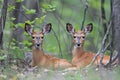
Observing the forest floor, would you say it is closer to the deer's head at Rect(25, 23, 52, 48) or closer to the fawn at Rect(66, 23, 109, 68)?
the deer's head at Rect(25, 23, 52, 48)

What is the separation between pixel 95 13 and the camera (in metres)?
18.9

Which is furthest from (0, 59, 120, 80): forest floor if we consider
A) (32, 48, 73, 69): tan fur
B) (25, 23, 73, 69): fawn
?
(25, 23, 73, 69): fawn

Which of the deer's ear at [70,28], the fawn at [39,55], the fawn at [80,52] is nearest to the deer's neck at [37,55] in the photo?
the fawn at [39,55]

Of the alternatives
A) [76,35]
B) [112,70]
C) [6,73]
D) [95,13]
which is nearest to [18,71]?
[6,73]

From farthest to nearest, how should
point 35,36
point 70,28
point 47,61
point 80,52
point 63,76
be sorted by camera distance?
point 70,28 → point 80,52 → point 35,36 → point 47,61 → point 63,76

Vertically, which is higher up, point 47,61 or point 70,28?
point 70,28

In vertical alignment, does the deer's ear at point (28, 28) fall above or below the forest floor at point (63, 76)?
above

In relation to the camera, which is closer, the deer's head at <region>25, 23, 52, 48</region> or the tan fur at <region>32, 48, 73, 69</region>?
the tan fur at <region>32, 48, 73, 69</region>

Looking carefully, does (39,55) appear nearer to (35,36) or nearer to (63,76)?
(35,36)

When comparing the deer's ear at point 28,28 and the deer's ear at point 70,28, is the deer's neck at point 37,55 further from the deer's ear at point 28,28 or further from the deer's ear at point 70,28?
the deer's ear at point 70,28

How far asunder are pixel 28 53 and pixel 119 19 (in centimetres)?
491

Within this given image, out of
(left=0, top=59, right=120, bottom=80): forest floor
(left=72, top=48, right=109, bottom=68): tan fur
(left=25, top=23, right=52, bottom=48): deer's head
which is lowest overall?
(left=72, top=48, right=109, bottom=68): tan fur

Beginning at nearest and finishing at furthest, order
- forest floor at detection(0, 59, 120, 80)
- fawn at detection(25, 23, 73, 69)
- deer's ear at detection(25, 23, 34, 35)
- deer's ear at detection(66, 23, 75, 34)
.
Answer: forest floor at detection(0, 59, 120, 80)
fawn at detection(25, 23, 73, 69)
deer's ear at detection(25, 23, 34, 35)
deer's ear at detection(66, 23, 75, 34)

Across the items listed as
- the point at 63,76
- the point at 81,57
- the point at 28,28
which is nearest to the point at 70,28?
the point at 81,57
